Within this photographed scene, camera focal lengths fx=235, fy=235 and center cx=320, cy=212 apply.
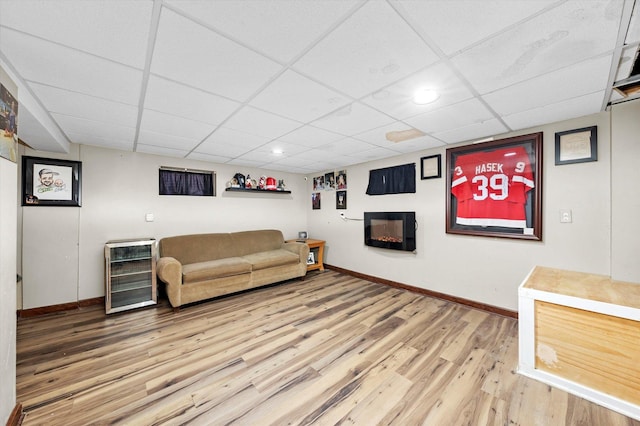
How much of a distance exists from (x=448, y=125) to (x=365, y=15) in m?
1.95

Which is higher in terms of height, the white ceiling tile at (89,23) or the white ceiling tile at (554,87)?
the white ceiling tile at (554,87)

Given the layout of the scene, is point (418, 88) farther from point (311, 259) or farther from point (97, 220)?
point (97, 220)

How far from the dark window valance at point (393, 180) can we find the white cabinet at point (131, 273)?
378cm

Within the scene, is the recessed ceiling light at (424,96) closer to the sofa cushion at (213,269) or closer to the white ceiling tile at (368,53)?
the white ceiling tile at (368,53)

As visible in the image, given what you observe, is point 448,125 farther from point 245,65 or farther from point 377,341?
point 377,341

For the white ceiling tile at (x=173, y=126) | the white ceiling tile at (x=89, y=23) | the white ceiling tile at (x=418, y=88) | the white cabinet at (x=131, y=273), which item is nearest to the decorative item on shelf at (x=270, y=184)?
the white ceiling tile at (x=173, y=126)

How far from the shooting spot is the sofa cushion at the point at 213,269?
3356 millimetres

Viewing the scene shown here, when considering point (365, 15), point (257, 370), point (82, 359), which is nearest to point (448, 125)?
point (365, 15)

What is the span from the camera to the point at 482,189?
10.3ft

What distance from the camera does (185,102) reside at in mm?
2086

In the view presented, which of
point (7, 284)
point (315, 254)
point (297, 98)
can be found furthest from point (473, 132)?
point (7, 284)

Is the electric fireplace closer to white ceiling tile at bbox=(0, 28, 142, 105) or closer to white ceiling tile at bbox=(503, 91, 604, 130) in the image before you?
white ceiling tile at bbox=(503, 91, 604, 130)

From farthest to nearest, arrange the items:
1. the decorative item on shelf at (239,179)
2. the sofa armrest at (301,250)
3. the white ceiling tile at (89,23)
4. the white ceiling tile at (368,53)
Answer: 1. the decorative item on shelf at (239,179)
2. the sofa armrest at (301,250)
3. the white ceiling tile at (368,53)
4. the white ceiling tile at (89,23)

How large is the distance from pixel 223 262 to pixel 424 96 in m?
3.58
